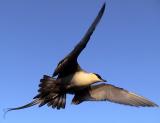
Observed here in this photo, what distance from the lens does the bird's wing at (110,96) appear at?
1025 centimetres

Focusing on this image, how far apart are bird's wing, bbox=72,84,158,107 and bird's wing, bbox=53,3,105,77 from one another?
703 mm

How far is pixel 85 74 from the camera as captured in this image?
9812 millimetres

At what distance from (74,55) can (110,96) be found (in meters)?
1.60

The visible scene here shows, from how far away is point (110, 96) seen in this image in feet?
34.7

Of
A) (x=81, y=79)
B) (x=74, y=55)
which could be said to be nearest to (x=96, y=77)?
(x=81, y=79)

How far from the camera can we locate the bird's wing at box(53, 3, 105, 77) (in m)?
9.15

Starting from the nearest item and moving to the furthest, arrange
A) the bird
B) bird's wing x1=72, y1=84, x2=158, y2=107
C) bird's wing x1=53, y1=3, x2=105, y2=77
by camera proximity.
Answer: bird's wing x1=53, y1=3, x2=105, y2=77 < the bird < bird's wing x1=72, y1=84, x2=158, y2=107

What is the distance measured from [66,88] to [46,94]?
16.4 inches

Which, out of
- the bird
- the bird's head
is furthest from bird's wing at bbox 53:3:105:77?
the bird's head

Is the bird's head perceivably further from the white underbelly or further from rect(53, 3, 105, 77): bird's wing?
rect(53, 3, 105, 77): bird's wing

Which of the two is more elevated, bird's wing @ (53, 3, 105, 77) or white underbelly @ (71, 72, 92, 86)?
bird's wing @ (53, 3, 105, 77)

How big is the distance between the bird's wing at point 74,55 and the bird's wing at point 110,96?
703mm

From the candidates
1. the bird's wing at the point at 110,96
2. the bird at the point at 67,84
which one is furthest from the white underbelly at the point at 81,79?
the bird's wing at the point at 110,96

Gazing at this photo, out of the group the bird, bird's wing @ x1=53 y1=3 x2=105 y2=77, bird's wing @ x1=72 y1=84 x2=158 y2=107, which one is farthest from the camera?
bird's wing @ x1=72 y1=84 x2=158 y2=107
